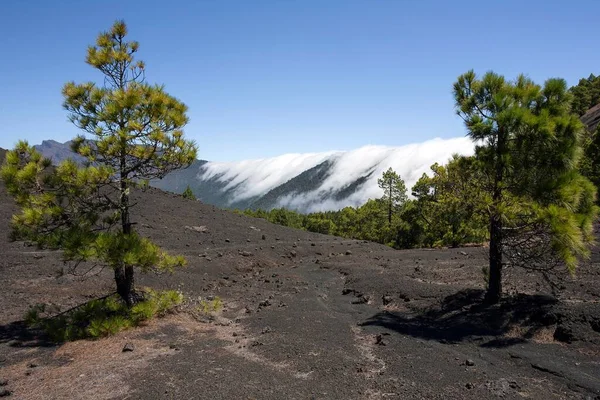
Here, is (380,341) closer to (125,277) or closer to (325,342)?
(325,342)

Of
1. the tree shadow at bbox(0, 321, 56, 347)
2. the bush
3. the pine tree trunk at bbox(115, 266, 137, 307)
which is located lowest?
the tree shadow at bbox(0, 321, 56, 347)

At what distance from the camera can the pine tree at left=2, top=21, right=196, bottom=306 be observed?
848cm

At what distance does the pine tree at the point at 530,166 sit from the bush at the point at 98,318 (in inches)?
358

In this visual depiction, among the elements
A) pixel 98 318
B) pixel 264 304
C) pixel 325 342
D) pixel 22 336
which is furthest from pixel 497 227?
pixel 22 336

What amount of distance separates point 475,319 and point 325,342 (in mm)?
4584

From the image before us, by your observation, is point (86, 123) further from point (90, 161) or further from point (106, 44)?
point (106, 44)

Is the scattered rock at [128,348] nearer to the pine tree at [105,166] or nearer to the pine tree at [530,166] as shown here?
the pine tree at [105,166]

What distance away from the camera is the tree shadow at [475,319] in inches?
399

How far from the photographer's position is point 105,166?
873 cm

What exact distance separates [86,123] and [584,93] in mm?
88957

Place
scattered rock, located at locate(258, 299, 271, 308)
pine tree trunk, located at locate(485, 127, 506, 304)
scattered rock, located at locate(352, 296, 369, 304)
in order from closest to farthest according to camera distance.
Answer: pine tree trunk, located at locate(485, 127, 506, 304)
scattered rock, located at locate(258, 299, 271, 308)
scattered rock, located at locate(352, 296, 369, 304)

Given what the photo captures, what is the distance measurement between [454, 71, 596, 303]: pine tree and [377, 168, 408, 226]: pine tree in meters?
35.5

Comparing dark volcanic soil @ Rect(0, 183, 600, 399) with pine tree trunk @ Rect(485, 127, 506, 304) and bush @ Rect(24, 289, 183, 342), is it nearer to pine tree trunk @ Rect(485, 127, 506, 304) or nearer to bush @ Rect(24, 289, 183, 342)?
bush @ Rect(24, 289, 183, 342)

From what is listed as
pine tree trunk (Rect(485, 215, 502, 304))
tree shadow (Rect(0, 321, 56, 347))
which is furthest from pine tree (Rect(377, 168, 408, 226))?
tree shadow (Rect(0, 321, 56, 347))
